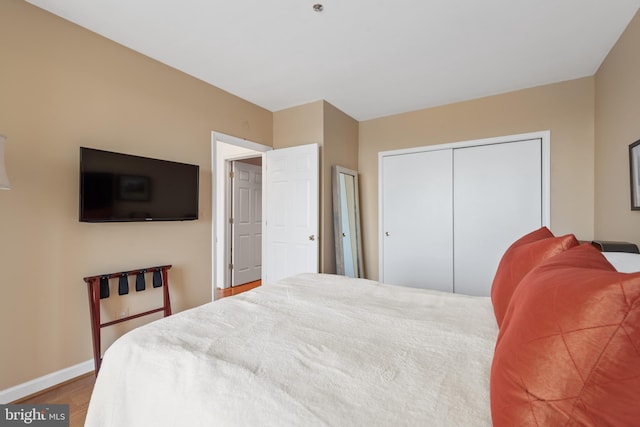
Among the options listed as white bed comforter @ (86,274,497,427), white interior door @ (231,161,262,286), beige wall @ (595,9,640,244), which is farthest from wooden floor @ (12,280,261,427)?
beige wall @ (595,9,640,244)

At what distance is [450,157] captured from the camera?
3.56 meters

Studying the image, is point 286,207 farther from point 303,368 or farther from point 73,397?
point 303,368

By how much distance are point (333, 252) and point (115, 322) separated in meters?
2.27

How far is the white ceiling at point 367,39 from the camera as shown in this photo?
193 centimetres

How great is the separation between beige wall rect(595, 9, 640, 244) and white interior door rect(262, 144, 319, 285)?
2.62 m

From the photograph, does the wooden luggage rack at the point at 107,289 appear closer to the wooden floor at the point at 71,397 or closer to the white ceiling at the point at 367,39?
the wooden floor at the point at 71,397

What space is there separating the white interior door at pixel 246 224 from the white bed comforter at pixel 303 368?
3.20 m

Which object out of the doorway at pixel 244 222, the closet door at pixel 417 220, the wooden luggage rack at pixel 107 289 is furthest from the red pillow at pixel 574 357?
the doorway at pixel 244 222

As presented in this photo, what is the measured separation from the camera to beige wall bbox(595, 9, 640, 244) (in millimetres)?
1979

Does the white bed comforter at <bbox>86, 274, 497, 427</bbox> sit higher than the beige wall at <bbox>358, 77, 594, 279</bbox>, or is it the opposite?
the beige wall at <bbox>358, 77, 594, 279</bbox>

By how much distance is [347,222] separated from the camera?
12.2 ft

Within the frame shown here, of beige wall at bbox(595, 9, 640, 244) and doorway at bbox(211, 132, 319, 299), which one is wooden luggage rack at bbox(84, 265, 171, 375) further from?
beige wall at bbox(595, 9, 640, 244)

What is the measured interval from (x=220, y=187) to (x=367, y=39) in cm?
320

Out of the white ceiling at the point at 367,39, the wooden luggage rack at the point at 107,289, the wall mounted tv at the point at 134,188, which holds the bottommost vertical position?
the wooden luggage rack at the point at 107,289
